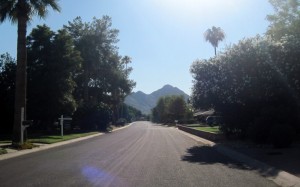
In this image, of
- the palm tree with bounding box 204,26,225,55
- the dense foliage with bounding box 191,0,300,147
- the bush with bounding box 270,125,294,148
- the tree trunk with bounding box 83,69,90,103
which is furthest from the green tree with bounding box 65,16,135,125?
the bush with bounding box 270,125,294,148

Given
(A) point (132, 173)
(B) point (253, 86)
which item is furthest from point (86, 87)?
(A) point (132, 173)

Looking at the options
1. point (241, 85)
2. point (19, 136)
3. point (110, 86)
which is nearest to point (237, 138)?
point (241, 85)

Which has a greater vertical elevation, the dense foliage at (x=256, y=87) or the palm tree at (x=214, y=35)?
the palm tree at (x=214, y=35)

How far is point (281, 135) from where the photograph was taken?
25125 mm

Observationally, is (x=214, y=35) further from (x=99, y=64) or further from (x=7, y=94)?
(x=7, y=94)

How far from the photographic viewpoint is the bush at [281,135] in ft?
82.3

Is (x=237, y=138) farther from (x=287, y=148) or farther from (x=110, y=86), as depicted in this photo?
(x=110, y=86)

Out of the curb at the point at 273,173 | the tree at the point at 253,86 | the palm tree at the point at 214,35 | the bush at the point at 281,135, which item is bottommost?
the curb at the point at 273,173

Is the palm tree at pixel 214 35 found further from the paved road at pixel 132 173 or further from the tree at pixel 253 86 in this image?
the paved road at pixel 132 173

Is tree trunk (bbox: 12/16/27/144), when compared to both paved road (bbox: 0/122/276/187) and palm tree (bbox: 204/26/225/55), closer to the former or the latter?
paved road (bbox: 0/122/276/187)

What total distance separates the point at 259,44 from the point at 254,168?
635 inches

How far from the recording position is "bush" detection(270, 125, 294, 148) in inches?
988

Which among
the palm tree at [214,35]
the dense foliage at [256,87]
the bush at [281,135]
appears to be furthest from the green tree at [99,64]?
the bush at [281,135]

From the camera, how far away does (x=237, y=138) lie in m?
36.0
